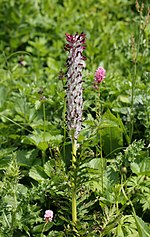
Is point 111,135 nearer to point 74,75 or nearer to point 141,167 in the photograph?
point 141,167

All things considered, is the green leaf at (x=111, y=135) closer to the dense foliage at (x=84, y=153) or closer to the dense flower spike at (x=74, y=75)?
the dense foliage at (x=84, y=153)

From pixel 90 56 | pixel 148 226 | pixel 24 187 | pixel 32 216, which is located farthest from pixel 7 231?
pixel 90 56

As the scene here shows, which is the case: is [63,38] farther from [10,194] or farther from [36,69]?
[10,194]

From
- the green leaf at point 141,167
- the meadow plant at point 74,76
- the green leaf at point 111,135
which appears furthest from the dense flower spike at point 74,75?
the green leaf at point 111,135

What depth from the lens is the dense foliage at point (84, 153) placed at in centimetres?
286

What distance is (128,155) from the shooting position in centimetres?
318

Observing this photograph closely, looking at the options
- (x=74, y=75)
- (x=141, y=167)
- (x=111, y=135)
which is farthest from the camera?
(x=111, y=135)

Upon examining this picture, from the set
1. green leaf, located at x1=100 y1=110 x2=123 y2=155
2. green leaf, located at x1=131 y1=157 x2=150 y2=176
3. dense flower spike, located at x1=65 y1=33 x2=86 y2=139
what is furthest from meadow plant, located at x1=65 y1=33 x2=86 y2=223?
green leaf, located at x1=100 y1=110 x2=123 y2=155

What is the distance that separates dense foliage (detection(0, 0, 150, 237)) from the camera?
9.39ft

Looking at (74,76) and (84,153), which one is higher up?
(74,76)

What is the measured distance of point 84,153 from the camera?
109 inches

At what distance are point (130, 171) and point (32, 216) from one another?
0.65 meters

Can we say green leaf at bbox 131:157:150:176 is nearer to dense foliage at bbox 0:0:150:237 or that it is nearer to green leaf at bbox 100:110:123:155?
dense foliage at bbox 0:0:150:237

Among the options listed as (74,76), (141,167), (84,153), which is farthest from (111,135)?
(74,76)
